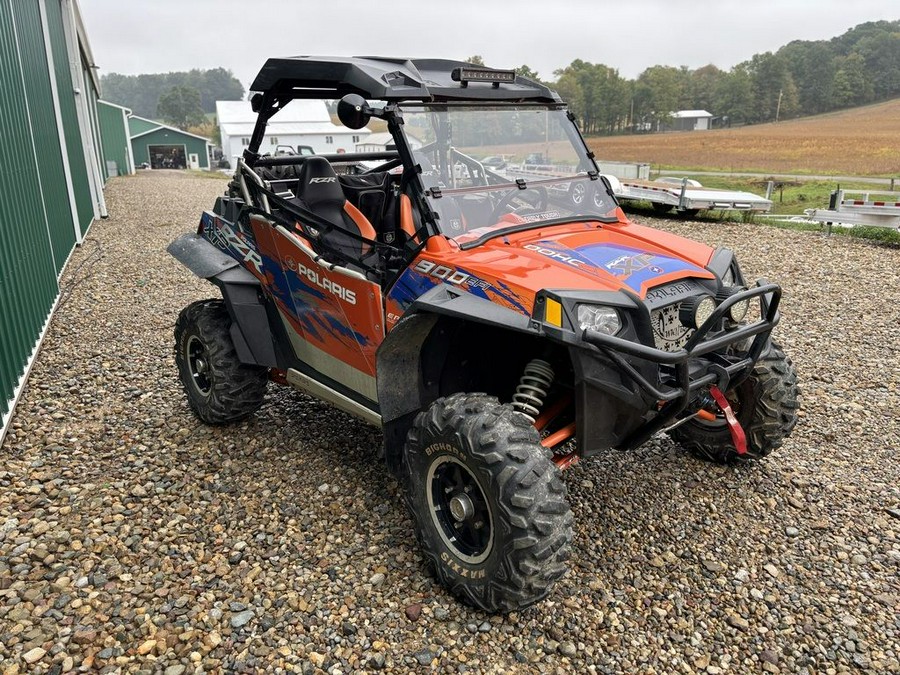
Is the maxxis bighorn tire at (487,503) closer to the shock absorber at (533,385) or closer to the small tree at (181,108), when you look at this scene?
the shock absorber at (533,385)

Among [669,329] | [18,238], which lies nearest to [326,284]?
[669,329]

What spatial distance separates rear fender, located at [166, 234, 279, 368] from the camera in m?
4.40

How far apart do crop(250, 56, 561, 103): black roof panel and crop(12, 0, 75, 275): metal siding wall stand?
225 inches

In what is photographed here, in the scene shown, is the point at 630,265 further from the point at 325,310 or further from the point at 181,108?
the point at 181,108

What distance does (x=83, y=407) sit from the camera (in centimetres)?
517

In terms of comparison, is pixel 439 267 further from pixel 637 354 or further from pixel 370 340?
pixel 637 354

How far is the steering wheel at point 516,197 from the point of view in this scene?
362cm

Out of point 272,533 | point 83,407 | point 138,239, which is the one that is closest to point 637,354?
point 272,533

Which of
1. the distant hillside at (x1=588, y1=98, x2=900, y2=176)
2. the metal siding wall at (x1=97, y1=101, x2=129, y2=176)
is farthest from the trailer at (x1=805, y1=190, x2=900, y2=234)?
the metal siding wall at (x1=97, y1=101, x2=129, y2=176)

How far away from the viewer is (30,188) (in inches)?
292

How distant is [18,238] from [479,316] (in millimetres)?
5291

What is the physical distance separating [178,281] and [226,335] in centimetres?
549

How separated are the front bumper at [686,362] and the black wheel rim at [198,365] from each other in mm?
2894

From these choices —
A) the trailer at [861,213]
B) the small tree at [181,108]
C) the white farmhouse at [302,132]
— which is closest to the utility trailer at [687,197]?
the trailer at [861,213]
